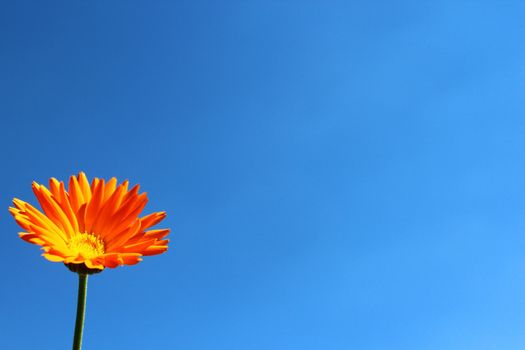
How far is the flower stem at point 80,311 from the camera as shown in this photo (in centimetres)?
216

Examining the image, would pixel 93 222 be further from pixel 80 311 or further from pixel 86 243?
pixel 80 311

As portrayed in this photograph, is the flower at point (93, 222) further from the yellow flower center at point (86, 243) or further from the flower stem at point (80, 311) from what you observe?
the flower stem at point (80, 311)

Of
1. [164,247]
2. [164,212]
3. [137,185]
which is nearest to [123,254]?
[164,247]

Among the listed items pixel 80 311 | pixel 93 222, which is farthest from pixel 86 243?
pixel 80 311

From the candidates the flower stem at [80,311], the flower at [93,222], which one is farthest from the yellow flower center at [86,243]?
the flower stem at [80,311]

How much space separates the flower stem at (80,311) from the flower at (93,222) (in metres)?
0.14

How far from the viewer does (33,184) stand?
288cm

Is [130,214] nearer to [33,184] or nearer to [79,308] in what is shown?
[33,184]

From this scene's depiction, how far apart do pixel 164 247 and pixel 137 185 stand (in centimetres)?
61

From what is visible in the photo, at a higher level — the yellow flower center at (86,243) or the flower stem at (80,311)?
the yellow flower center at (86,243)

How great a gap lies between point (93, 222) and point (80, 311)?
0.97 metres

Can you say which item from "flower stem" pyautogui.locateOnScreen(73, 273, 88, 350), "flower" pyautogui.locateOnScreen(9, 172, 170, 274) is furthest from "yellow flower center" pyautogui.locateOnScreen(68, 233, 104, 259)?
"flower stem" pyautogui.locateOnScreen(73, 273, 88, 350)

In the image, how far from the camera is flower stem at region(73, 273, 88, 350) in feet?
7.07

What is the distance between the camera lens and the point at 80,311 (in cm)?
223
